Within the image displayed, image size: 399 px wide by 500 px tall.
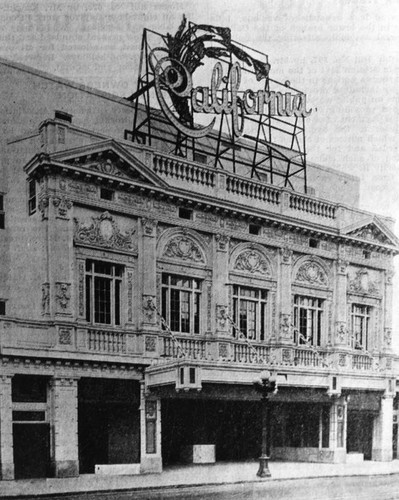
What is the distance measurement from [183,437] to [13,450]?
21.6ft

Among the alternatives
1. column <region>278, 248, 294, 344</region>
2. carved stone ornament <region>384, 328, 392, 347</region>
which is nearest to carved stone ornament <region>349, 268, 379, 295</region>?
carved stone ornament <region>384, 328, 392, 347</region>

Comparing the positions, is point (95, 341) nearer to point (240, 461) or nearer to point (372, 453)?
point (240, 461)

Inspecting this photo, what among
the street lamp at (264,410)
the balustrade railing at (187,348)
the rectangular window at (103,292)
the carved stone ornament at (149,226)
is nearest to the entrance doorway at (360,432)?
the balustrade railing at (187,348)

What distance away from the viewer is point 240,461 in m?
22.7

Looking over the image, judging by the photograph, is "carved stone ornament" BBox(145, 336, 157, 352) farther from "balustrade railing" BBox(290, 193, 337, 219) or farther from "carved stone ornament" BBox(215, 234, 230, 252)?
"balustrade railing" BBox(290, 193, 337, 219)

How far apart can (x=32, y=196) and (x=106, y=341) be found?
4802 millimetres

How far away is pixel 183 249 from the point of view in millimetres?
21484

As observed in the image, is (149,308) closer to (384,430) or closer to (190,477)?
(190,477)

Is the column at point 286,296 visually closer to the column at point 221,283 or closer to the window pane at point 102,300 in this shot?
the column at point 221,283

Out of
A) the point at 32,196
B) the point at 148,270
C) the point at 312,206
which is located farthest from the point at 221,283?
the point at 32,196

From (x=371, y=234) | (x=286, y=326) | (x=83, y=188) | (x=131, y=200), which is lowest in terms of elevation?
(x=286, y=326)

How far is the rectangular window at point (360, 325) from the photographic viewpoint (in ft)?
87.1

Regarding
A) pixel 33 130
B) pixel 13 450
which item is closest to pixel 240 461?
pixel 13 450

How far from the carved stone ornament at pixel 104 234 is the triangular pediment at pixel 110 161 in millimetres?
1356
